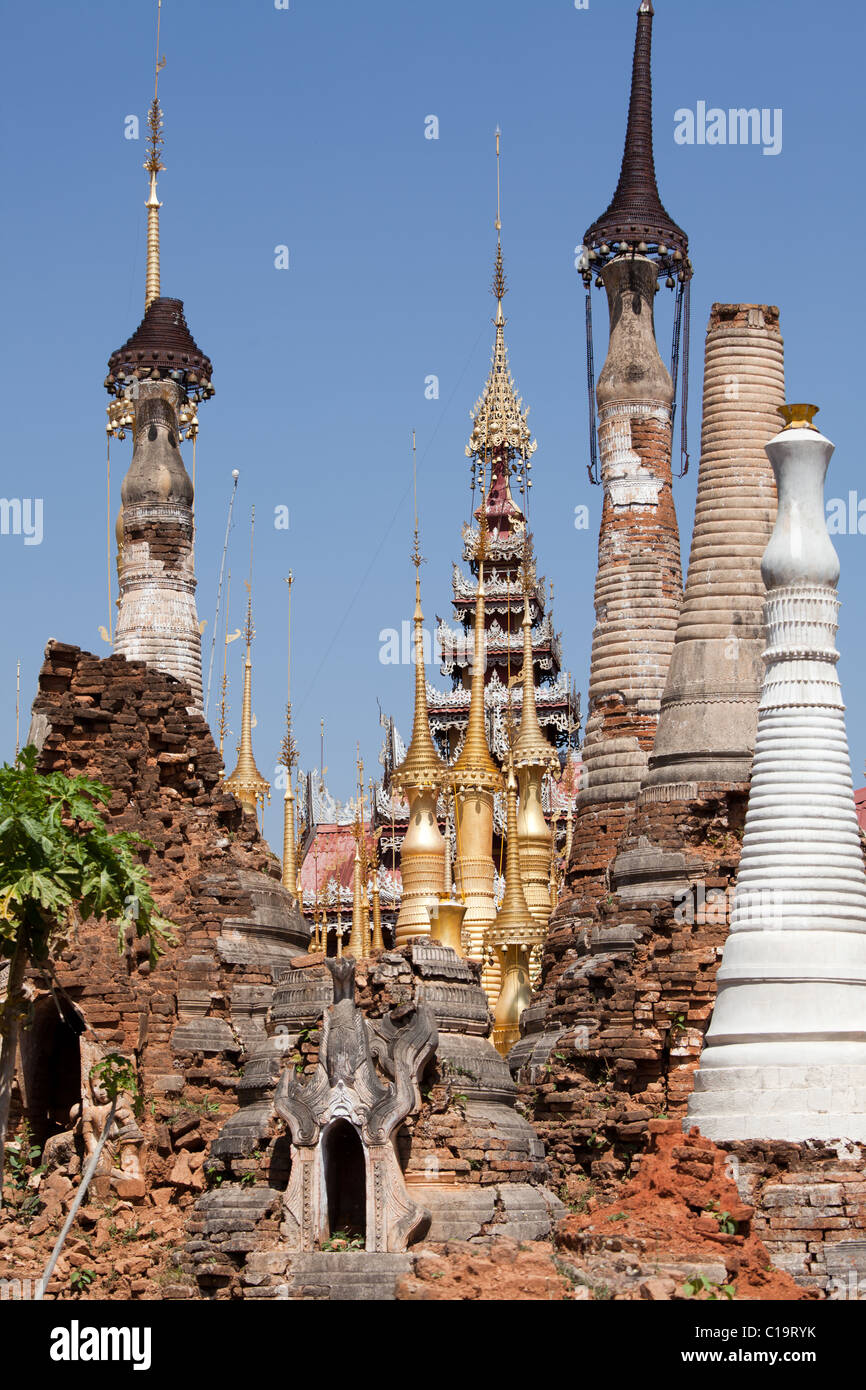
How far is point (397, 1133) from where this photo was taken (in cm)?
2919

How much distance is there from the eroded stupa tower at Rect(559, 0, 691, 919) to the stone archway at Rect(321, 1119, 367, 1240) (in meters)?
9.18

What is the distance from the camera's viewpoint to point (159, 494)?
158 feet

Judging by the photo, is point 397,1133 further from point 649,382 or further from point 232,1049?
point 649,382

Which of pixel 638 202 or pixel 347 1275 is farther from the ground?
pixel 638 202

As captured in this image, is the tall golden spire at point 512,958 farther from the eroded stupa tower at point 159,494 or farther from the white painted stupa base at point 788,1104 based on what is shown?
the white painted stupa base at point 788,1104

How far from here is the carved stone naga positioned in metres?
28.5

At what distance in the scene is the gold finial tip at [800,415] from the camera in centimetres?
3175

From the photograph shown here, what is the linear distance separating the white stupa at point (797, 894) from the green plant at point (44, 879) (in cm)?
757

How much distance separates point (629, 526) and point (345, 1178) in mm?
15027

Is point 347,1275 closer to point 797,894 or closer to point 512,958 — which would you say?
point 797,894

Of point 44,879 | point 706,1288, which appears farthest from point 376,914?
point 44,879
